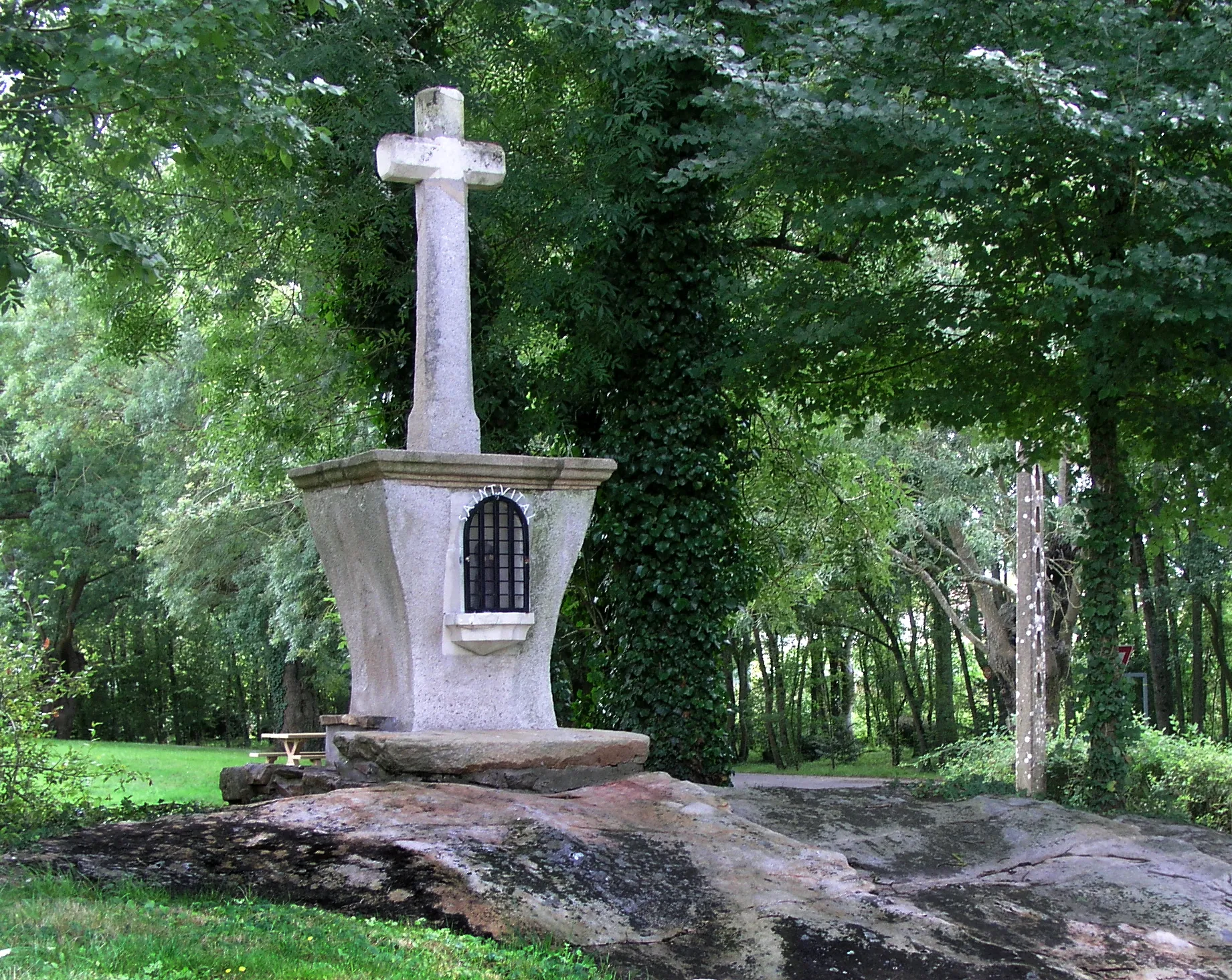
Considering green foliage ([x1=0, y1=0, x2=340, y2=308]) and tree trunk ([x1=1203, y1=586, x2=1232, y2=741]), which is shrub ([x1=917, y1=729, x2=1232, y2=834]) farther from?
tree trunk ([x1=1203, y1=586, x2=1232, y2=741])

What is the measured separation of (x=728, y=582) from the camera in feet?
39.5

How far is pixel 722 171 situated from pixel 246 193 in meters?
5.78

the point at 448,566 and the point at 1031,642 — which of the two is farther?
the point at 1031,642

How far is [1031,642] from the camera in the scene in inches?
568

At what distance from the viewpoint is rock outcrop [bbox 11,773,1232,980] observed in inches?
224

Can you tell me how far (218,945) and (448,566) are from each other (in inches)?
144

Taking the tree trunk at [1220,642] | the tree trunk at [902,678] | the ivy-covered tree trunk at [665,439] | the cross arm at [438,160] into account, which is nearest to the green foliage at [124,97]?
the cross arm at [438,160]

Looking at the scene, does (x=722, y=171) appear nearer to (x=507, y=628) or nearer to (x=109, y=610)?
(x=507, y=628)

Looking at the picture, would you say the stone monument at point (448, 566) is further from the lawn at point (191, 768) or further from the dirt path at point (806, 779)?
the dirt path at point (806, 779)

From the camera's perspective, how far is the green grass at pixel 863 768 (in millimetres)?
30844

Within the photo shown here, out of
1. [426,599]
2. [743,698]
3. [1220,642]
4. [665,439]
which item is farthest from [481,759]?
[1220,642]

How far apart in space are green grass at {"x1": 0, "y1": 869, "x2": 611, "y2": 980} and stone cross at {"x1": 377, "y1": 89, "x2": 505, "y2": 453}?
367cm

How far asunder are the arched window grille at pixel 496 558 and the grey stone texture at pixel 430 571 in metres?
Answer: 0.08

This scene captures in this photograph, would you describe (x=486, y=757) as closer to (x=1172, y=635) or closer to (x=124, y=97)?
(x=124, y=97)
